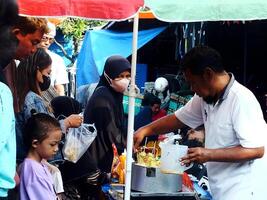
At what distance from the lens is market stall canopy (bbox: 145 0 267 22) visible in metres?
3.38

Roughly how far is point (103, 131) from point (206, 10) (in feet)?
6.61

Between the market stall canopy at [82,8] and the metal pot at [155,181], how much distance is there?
1137mm

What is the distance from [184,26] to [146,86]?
3.95 feet

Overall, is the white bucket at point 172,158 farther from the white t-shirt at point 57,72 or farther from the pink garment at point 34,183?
the white t-shirt at point 57,72

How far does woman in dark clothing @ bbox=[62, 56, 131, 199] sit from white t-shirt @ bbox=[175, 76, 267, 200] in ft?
4.79

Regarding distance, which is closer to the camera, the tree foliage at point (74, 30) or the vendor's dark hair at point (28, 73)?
the vendor's dark hair at point (28, 73)

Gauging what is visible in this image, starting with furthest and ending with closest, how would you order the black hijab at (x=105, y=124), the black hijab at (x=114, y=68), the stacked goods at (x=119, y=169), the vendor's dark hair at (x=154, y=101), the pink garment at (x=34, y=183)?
the vendor's dark hair at (x=154, y=101)
the black hijab at (x=114, y=68)
the black hijab at (x=105, y=124)
the stacked goods at (x=119, y=169)
the pink garment at (x=34, y=183)

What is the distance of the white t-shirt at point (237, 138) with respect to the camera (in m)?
3.31

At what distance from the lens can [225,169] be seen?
11.4 ft

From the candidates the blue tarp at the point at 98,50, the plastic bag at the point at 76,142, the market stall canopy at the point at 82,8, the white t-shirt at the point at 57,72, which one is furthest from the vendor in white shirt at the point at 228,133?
the blue tarp at the point at 98,50

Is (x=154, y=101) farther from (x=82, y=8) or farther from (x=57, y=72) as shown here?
(x=82, y=8)

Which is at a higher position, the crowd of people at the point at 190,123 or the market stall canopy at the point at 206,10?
the market stall canopy at the point at 206,10

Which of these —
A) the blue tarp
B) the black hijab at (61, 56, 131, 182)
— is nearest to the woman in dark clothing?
the black hijab at (61, 56, 131, 182)

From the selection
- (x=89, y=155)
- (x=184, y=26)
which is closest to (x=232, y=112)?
(x=89, y=155)
